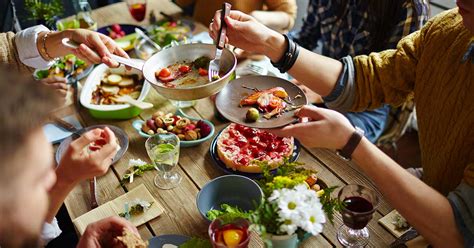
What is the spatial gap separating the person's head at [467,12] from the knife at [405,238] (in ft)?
1.98

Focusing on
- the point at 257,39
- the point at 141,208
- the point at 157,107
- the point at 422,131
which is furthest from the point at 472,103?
the point at 157,107

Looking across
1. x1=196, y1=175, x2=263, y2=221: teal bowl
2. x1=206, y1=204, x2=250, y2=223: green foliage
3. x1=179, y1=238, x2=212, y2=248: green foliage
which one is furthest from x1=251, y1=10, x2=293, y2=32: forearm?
x1=179, y1=238, x2=212, y2=248: green foliage

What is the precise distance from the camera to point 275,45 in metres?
1.68

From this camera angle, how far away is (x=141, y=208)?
4.61 feet

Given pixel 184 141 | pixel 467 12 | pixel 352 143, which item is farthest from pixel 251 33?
pixel 467 12

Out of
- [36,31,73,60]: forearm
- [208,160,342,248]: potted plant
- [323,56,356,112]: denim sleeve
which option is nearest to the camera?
[208,160,342,248]: potted plant

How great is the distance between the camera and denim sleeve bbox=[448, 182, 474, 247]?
1.20 m

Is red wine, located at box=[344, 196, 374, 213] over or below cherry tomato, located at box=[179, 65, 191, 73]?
below

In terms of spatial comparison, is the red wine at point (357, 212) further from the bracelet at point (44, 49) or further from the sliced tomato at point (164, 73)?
the bracelet at point (44, 49)

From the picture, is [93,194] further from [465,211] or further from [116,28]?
[116,28]

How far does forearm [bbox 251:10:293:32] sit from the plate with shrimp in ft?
2.46

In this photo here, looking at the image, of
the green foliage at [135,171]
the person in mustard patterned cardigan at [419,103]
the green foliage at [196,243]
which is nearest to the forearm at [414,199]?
the person in mustard patterned cardigan at [419,103]

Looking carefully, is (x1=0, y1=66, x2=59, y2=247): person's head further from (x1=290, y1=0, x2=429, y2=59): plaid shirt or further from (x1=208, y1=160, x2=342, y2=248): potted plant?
(x1=290, y1=0, x2=429, y2=59): plaid shirt

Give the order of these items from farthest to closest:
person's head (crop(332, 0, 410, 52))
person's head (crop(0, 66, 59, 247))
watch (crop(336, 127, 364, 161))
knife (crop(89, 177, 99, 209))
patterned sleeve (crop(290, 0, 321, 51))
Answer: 1. patterned sleeve (crop(290, 0, 321, 51))
2. person's head (crop(332, 0, 410, 52))
3. knife (crop(89, 177, 99, 209))
4. watch (crop(336, 127, 364, 161))
5. person's head (crop(0, 66, 59, 247))
